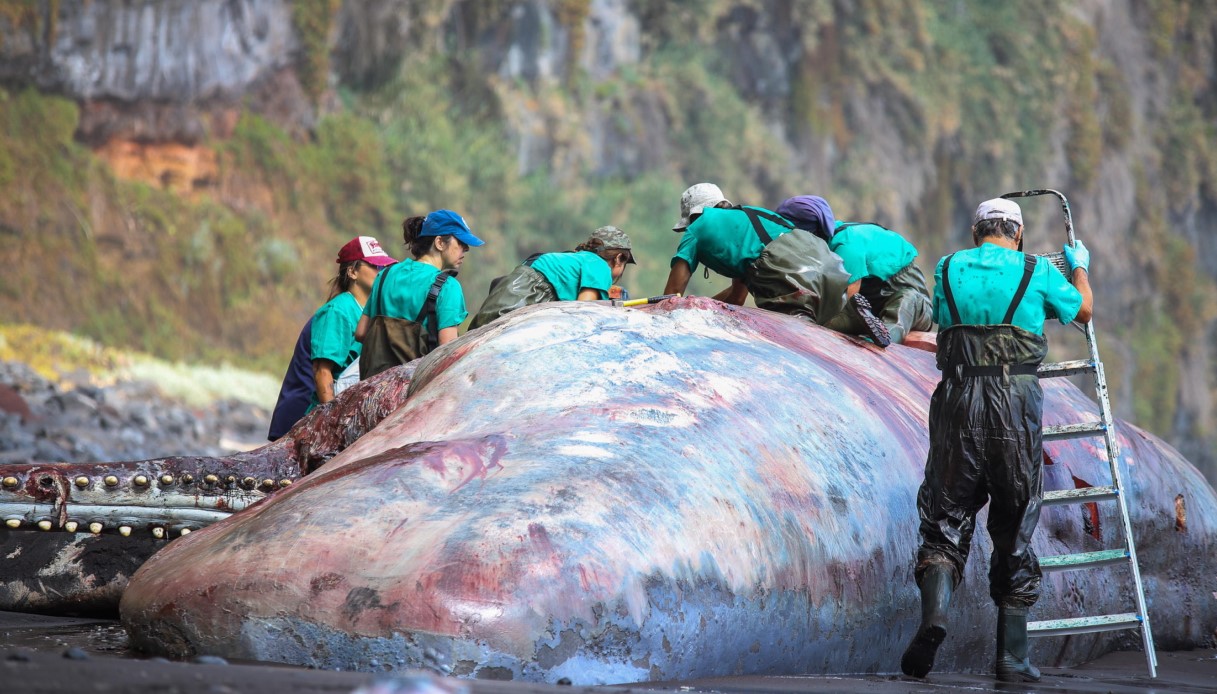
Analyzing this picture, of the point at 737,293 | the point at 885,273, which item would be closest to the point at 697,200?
the point at 737,293

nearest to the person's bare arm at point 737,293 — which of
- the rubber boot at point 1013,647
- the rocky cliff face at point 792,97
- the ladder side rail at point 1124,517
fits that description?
the ladder side rail at point 1124,517

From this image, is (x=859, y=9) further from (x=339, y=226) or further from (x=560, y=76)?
(x=339, y=226)

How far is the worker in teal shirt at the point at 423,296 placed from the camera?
6520mm

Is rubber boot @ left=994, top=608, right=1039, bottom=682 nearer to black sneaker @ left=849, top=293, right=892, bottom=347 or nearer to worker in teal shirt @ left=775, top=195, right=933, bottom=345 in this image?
black sneaker @ left=849, top=293, right=892, bottom=347

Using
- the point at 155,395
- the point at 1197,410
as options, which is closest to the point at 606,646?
the point at 155,395

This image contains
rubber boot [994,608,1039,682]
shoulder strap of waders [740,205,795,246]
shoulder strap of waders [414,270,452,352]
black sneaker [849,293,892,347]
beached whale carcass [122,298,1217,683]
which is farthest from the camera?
shoulder strap of waders [414,270,452,352]

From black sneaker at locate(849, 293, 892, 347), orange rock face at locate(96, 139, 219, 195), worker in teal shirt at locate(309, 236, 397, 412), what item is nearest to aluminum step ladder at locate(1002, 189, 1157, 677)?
black sneaker at locate(849, 293, 892, 347)

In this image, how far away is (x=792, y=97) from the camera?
101 feet

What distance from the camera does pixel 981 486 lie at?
15.3 feet

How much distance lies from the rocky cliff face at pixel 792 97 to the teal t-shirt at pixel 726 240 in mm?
16849

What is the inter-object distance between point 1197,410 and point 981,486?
33.9 m

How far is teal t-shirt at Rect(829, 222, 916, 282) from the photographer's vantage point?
704cm

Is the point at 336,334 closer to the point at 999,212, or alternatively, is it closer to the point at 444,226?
the point at 444,226

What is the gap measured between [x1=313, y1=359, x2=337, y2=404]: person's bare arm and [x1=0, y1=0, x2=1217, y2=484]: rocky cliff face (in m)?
15.9
